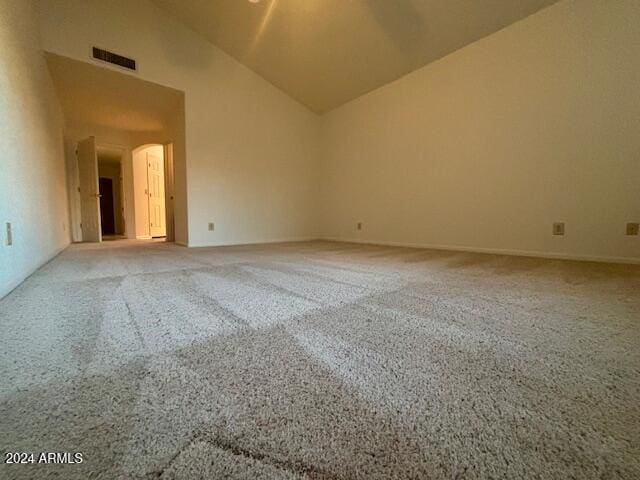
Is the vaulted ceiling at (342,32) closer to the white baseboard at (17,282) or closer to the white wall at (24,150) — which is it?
the white wall at (24,150)

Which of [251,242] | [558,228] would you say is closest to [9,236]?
[251,242]

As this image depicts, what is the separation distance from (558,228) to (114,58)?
195 inches

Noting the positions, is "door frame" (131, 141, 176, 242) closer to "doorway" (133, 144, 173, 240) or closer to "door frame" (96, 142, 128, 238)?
"doorway" (133, 144, 173, 240)

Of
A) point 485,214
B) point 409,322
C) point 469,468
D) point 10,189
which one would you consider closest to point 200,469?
point 469,468

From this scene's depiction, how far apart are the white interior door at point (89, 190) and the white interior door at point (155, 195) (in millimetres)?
1256

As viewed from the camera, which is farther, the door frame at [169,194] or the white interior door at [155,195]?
the white interior door at [155,195]

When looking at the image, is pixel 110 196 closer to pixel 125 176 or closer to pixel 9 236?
pixel 125 176

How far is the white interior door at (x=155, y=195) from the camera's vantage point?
587cm

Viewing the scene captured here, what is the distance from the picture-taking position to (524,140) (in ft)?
8.73

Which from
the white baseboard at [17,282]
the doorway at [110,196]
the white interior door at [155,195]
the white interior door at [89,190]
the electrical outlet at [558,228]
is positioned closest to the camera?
the white baseboard at [17,282]

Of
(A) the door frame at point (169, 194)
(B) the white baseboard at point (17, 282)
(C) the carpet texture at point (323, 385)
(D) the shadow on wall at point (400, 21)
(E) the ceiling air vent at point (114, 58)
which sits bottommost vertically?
(C) the carpet texture at point (323, 385)

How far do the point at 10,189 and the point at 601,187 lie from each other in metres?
4.24

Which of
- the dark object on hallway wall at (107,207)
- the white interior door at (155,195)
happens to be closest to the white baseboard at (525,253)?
the white interior door at (155,195)

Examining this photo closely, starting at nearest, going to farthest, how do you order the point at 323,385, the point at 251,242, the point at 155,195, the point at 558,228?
the point at 323,385 < the point at 558,228 < the point at 251,242 < the point at 155,195
